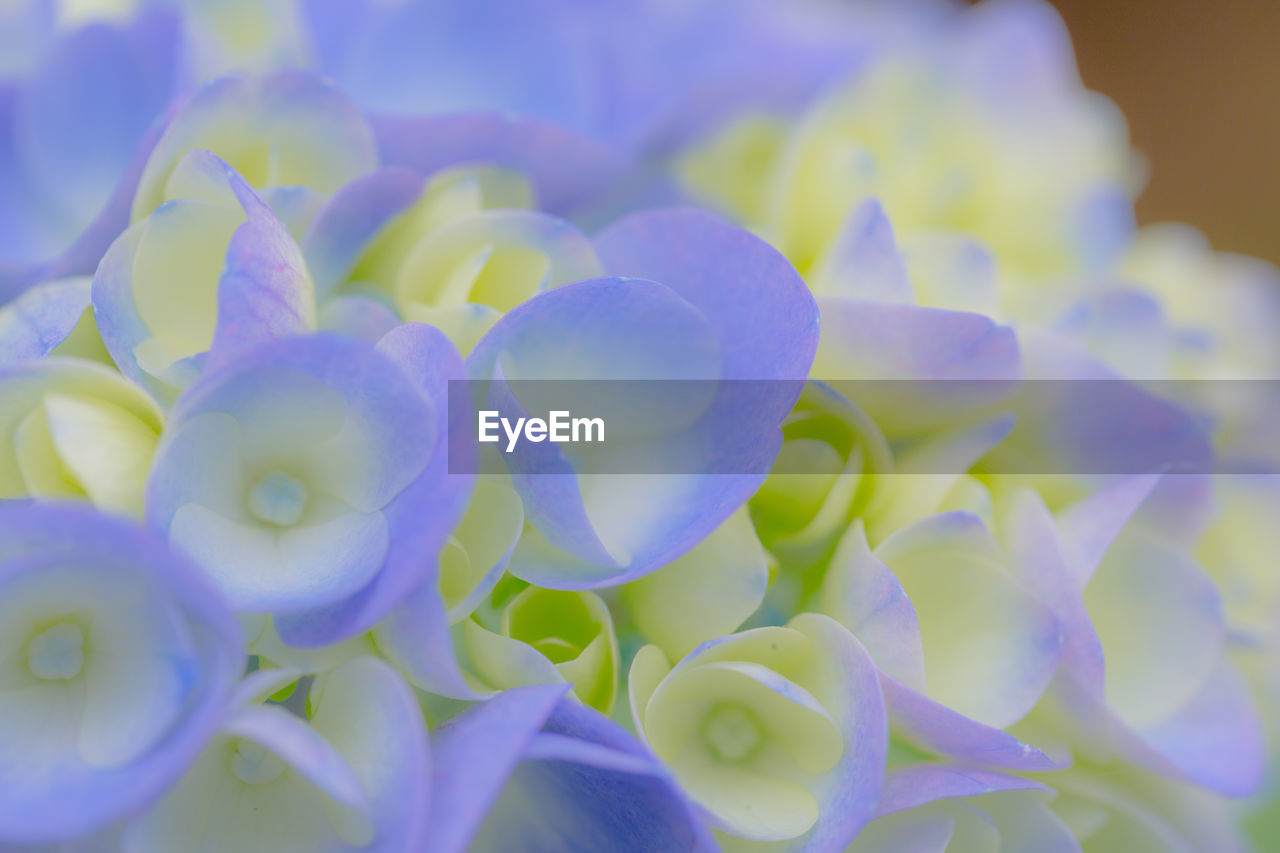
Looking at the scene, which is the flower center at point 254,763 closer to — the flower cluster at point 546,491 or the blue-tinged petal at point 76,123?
the flower cluster at point 546,491

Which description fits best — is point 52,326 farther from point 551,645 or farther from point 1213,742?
point 1213,742

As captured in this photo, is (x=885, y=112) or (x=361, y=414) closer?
(x=361, y=414)

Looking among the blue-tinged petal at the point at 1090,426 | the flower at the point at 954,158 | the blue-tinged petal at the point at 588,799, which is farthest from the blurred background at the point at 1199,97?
the blue-tinged petal at the point at 588,799

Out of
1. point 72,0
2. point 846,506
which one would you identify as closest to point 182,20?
point 72,0

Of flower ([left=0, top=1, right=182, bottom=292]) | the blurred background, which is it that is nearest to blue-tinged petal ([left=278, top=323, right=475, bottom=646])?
flower ([left=0, top=1, right=182, bottom=292])

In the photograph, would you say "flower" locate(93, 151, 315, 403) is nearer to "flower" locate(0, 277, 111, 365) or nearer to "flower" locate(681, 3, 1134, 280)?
"flower" locate(0, 277, 111, 365)

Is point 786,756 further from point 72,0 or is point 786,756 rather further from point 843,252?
point 72,0
